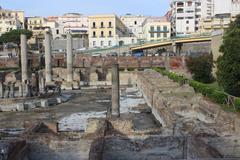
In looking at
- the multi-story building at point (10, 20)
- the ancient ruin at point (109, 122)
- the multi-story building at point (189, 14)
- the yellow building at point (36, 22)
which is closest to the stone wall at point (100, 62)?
the ancient ruin at point (109, 122)

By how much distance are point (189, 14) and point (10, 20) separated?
1446 inches

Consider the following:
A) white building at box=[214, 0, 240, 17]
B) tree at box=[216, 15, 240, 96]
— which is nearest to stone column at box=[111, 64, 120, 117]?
tree at box=[216, 15, 240, 96]

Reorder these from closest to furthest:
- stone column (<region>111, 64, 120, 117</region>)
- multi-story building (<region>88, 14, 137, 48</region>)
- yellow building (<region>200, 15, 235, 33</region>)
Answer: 1. stone column (<region>111, 64, 120, 117</region>)
2. yellow building (<region>200, 15, 235, 33</region>)
3. multi-story building (<region>88, 14, 137, 48</region>)

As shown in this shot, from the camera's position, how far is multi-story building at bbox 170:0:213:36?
3424 inches

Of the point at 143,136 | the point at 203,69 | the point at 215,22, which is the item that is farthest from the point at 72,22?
the point at 143,136

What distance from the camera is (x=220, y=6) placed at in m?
87.9

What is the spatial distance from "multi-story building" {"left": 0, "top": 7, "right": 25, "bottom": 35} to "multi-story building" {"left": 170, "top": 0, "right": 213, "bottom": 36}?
33010 mm

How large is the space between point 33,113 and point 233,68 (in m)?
11.7

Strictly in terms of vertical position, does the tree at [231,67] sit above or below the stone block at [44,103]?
above

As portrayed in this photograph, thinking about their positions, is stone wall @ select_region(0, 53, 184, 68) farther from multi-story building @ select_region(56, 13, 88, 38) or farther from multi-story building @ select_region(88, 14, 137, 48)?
multi-story building @ select_region(56, 13, 88, 38)

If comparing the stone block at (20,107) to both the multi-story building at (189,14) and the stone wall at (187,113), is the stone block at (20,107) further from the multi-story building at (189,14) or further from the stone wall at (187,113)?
the multi-story building at (189,14)

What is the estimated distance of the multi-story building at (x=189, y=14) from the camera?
87.0 meters

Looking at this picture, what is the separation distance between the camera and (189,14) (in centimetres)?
8806

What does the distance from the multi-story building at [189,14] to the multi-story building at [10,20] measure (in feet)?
108
